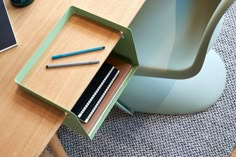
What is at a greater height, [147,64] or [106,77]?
[147,64]

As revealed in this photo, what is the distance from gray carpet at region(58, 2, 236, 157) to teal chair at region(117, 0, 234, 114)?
4cm

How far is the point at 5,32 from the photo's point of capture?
0.83 metres

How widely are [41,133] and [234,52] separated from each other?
1118mm

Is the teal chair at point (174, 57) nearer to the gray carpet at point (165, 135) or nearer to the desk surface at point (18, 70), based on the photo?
the gray carpet at point (165, 135)

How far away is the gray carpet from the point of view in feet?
4.52

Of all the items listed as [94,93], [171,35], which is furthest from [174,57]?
[94,93]

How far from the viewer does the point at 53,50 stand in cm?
79

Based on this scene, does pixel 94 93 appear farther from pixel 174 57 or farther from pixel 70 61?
pixel 174 57

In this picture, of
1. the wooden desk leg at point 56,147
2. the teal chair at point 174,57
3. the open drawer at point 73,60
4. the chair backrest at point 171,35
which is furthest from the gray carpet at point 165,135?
the open drawer at point 73,60

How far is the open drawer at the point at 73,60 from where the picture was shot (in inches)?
29.0

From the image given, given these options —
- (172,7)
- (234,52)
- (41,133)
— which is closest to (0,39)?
(41,133)

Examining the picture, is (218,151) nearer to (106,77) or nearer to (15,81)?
(106,77)

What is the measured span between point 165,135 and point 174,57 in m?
0.47

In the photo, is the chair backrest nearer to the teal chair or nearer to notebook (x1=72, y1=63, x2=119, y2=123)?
the teal chair
